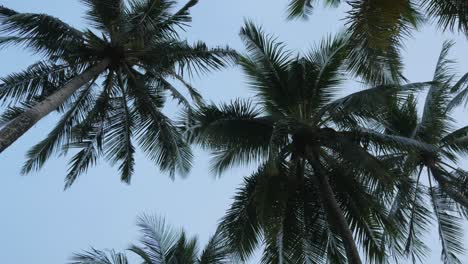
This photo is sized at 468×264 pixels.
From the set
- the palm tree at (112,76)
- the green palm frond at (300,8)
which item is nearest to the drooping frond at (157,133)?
the palm tree at (112,76)

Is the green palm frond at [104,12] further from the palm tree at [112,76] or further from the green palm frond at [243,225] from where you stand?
the green palm frond at [243,225]

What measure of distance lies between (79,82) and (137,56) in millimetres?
1952

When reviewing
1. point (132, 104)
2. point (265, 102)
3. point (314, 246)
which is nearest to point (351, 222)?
point (314, 246)

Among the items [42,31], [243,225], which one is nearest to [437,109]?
[243,225]

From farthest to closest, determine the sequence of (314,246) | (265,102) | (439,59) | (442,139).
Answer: (439,59), (442,139), (265,102), (314,246)

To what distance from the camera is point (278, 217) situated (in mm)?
12898

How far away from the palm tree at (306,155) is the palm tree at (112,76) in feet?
4.87

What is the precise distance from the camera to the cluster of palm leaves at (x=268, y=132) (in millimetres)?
13234

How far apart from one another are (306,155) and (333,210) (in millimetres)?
1719

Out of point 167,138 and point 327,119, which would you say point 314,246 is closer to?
point 327,119

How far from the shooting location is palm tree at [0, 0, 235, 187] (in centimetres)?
1391

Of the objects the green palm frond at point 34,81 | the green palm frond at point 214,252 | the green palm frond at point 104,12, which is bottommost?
the green palm frond at point 214,252

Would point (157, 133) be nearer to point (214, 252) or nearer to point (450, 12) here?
point (214, 252)

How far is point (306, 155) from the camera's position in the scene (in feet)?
46.4
